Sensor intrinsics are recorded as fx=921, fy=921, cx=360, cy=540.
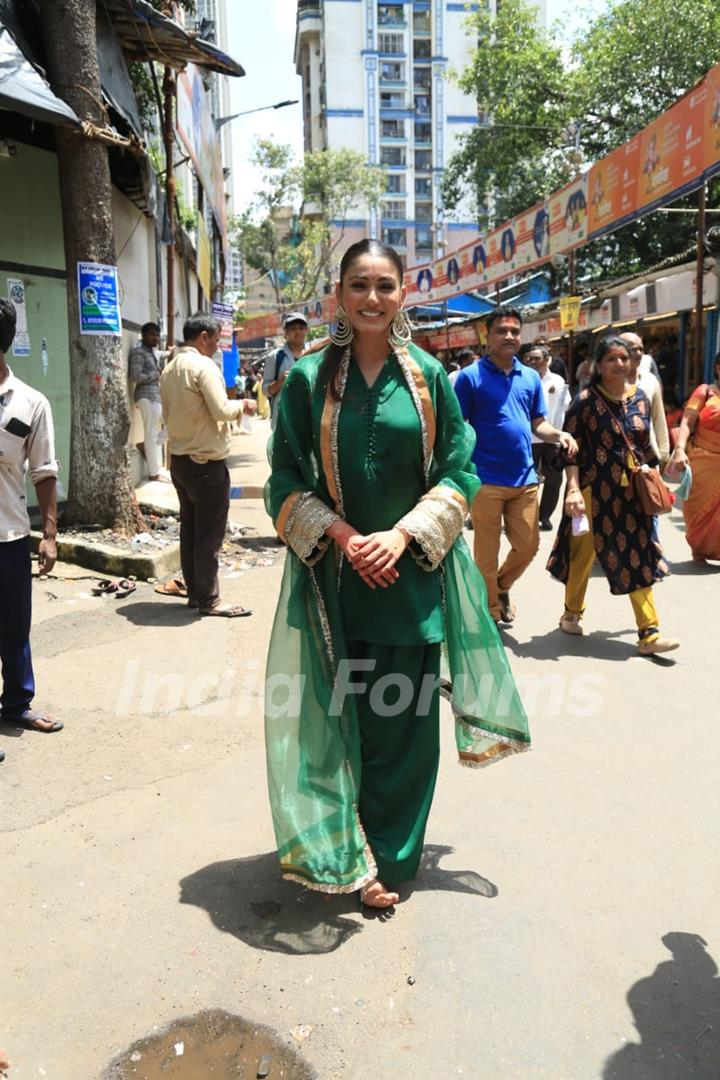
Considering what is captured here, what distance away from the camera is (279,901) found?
2746 millimetres

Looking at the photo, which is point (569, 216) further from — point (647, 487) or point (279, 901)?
point (279, 901)

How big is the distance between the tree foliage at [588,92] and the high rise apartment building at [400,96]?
1743 inches

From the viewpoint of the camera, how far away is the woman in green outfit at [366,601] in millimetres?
2602

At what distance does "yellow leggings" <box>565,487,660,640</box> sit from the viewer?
506 cm

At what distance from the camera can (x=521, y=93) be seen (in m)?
27.7

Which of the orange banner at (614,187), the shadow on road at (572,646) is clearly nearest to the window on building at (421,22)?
the orange banner at (614,187)

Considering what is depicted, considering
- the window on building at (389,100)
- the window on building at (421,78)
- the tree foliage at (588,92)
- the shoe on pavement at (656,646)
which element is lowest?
the shoe on pavement at (656,646)

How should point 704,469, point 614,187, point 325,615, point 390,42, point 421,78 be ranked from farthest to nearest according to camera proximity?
point 421,78 < point 390,42 < point 614,187 < point 704,469 < point 325,615

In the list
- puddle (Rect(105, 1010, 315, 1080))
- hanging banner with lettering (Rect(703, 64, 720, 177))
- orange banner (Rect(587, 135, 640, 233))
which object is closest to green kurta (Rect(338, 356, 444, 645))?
puddle (Rect(105, 1010, 315, 1080))

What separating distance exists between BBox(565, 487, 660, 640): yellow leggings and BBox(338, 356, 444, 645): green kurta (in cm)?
270

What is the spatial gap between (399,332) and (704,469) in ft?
17.4

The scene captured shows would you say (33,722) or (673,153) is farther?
(673,153)

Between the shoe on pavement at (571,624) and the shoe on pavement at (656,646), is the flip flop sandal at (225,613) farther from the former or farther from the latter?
the shoe on pavement at (656,646)

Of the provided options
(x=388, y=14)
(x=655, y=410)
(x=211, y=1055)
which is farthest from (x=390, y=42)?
(x=211, y=1055)
